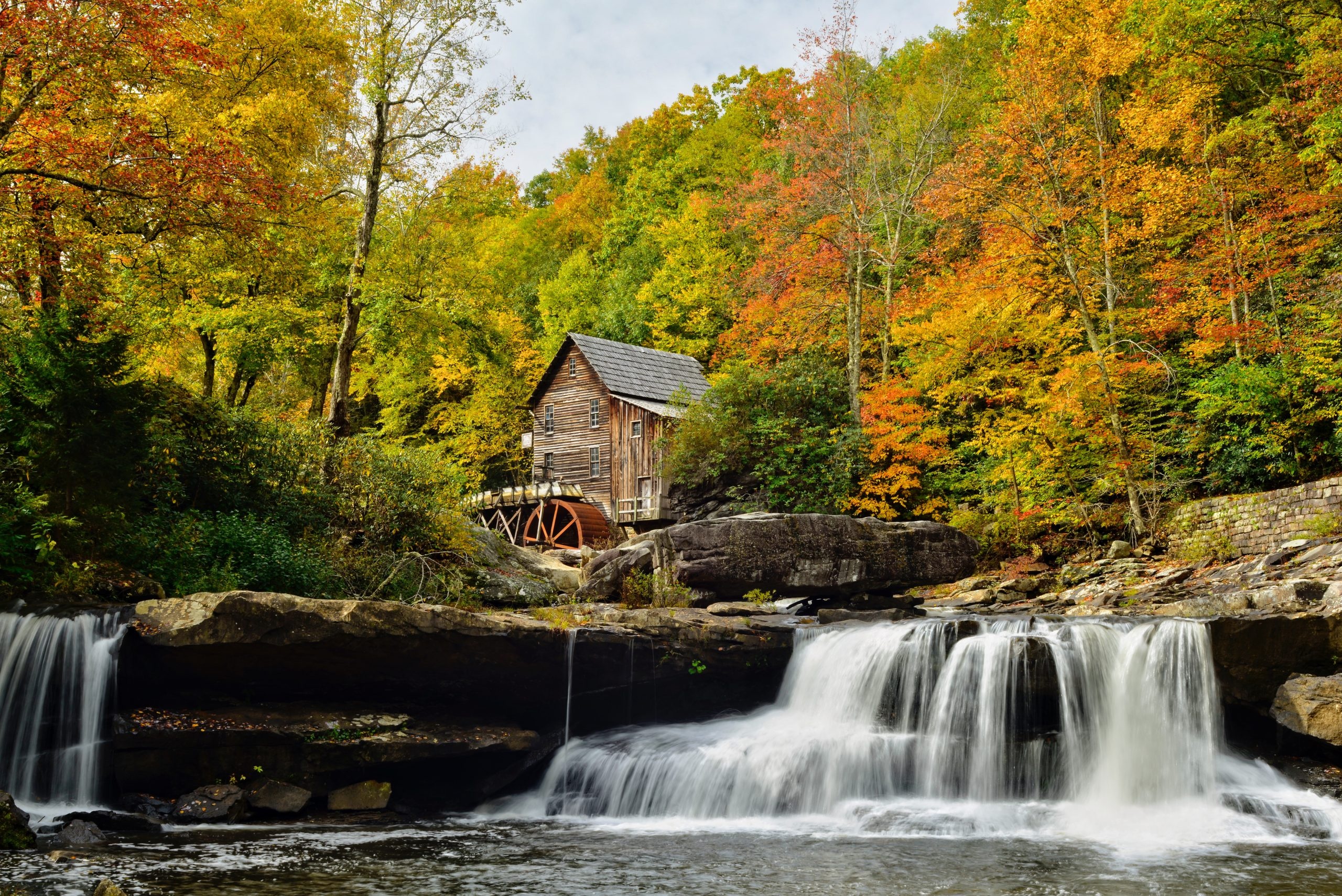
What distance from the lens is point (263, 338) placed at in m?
17.7

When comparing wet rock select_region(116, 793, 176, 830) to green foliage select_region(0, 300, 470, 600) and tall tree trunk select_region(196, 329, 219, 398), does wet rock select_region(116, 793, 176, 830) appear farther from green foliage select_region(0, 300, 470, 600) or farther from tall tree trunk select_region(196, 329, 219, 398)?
tall tree trunk select_region(196, 329, 219, 398)

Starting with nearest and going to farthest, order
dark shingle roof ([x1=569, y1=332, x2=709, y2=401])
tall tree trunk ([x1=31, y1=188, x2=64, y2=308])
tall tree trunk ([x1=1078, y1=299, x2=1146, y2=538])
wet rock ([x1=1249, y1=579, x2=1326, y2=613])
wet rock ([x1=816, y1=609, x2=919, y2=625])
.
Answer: wet rock ([x1=1249, y1=579, x2=1326, y2=613])
tall tree trunk ([x1=31, y1=188, x2=64, y2=308])
wet rock ([x1=816, y1=609, x2=919, y2=625])
tall tree trunk ([x1=1078, y1=299, x2=1146, y2=538])
dark shingle roof ([x1=569, y1=332, x2=709, y2=401])

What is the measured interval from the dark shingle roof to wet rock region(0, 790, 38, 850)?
918 inches

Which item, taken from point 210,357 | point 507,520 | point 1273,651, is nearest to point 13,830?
point 1273,651

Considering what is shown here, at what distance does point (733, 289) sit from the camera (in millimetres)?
32781

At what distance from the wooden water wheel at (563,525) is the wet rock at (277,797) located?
57.0 ft

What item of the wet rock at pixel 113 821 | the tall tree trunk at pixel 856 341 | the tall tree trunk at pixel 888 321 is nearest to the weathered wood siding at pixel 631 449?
the tall tree trunk at pixel 856 341

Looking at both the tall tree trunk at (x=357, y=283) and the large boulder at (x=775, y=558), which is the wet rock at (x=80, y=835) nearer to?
the large boulder at (x=775, y=558)

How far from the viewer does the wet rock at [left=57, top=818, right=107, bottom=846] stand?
23.3 feet

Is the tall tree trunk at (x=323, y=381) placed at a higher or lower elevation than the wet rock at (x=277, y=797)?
higher

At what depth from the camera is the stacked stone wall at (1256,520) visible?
14.4 metres

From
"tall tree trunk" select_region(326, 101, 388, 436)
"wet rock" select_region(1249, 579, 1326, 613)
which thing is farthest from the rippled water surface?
"tall tree trunk" select_region(326, 101, 388, 436)

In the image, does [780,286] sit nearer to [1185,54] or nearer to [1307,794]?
[1185,54]

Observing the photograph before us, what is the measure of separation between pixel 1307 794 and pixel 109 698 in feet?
35.8
